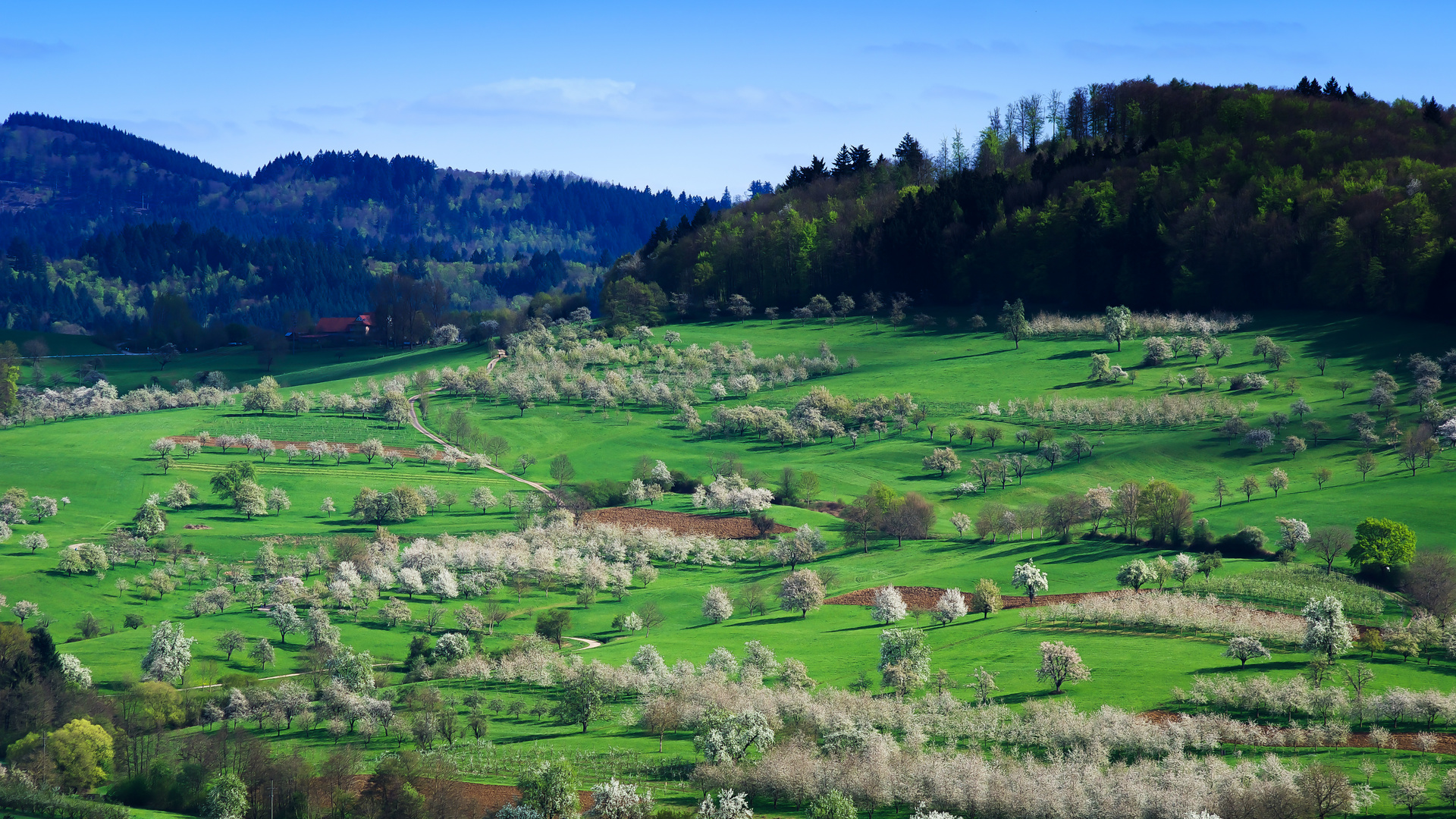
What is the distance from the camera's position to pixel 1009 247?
162875 mm

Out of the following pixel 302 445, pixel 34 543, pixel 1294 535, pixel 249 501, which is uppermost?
pixel 302 445

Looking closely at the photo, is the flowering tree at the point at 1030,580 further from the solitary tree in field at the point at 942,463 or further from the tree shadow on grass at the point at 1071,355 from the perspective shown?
the tree shadow on grass at the point at 1071,355

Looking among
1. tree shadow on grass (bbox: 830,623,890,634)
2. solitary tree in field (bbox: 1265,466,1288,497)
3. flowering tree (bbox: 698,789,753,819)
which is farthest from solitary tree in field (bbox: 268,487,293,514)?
solitary tree in field (bbox: 1265,466,1288,497)

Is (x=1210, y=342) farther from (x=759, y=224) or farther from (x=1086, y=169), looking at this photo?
(x=759, y=224)

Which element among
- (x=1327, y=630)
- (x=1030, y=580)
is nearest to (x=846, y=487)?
(x=1030, y=580)

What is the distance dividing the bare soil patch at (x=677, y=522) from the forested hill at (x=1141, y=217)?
225 ft

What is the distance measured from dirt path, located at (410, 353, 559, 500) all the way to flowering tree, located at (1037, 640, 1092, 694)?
2252 inches

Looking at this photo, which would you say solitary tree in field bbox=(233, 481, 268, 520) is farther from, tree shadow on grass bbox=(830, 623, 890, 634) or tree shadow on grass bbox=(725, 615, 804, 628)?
tree shadow on grass bbox=(830, 623, 890, 634)

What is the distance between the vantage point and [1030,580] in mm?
78750

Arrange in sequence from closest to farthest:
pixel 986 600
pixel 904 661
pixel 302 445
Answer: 1. pixel 904 661
2. pixel 986 600
3. pixel 302 445

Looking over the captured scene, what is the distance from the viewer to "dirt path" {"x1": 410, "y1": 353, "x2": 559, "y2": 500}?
116m

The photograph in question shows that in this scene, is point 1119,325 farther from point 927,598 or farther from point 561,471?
point 927,598

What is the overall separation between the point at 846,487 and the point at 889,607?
108 feet

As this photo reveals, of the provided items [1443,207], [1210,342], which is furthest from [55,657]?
[1443,207]
